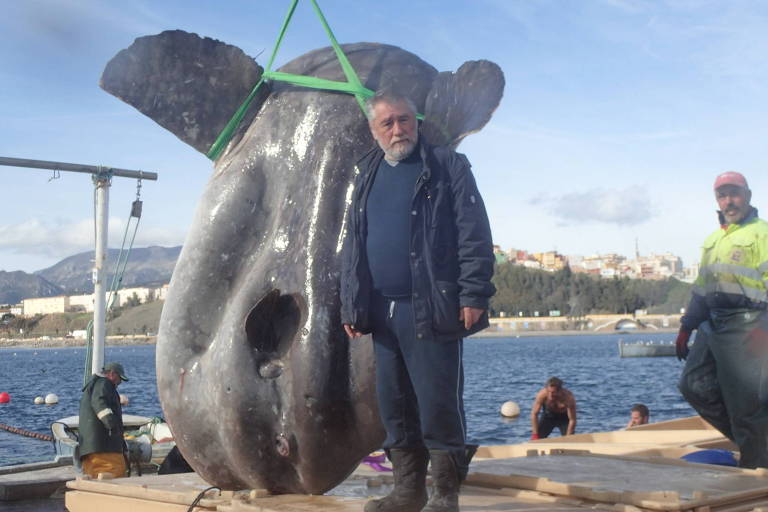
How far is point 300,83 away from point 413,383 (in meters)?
1.83

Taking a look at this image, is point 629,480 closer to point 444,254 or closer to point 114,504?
point 444,254

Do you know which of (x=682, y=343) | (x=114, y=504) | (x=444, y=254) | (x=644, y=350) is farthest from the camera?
(x=644, y=350)

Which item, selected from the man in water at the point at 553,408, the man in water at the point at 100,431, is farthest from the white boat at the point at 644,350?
the man in water at the point at 100,431

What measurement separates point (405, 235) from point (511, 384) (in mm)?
58107

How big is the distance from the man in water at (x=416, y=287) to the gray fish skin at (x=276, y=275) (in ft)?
1.02

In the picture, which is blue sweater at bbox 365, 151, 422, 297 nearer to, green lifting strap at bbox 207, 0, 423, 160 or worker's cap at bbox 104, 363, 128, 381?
green lifting strap at bbox 207, 0, 423, 160

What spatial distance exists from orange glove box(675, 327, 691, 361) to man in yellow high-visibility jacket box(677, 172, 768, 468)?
0.04 feet

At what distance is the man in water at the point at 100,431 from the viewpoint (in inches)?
420

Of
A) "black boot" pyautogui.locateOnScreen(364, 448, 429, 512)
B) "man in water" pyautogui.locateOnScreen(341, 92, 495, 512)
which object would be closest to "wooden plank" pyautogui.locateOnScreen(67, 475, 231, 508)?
"black boot" pyautogui.locateOnScreen(364, 448, 429, 512)

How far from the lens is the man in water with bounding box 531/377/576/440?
50.5ft

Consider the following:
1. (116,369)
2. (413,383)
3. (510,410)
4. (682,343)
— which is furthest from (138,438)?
(510,410)

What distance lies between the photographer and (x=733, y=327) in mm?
6180

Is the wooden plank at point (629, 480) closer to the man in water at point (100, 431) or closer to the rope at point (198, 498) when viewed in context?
the rope at point (198, 498)

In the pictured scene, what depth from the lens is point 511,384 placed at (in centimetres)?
6097
